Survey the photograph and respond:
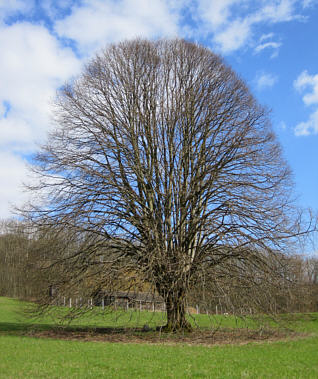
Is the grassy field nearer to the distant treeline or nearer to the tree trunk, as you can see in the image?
the distant treeline

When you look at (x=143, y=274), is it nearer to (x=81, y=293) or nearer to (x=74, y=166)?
(x=81, y=293)

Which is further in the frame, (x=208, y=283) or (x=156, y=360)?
(x=208, y=283)

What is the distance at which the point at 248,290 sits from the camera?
509 inches

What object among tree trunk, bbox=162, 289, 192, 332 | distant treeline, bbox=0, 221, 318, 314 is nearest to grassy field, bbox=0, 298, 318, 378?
distant treeline, bbox=0, 221, 318, 314

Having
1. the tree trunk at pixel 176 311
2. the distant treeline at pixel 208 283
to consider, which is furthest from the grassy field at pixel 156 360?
the tree trunk at pixel 176 311

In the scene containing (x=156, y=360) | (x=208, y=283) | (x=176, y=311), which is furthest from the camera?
(x=176, y=311)

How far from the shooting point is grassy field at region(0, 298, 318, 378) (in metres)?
7.58

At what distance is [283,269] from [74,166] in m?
7.44

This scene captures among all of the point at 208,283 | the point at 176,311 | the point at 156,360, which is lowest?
the point at 156,360

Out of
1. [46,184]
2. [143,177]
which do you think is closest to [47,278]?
[46,184]

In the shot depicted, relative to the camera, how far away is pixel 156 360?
8.92 m

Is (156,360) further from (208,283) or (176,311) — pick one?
(176,311)

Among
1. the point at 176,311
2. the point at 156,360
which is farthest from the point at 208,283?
the point at 156,360

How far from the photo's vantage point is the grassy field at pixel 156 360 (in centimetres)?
758
